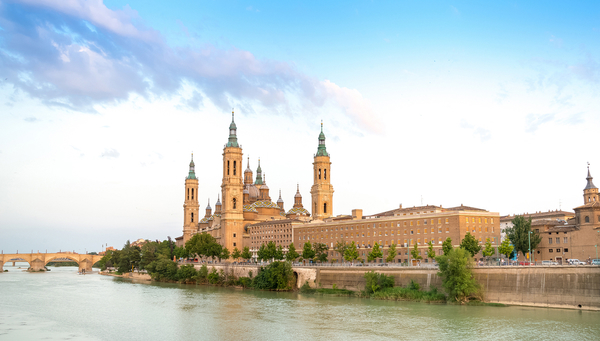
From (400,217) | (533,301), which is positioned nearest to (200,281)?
(400,217)

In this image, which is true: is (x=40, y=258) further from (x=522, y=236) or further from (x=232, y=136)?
(x=522, y=236)

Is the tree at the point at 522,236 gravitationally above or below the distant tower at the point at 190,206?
below

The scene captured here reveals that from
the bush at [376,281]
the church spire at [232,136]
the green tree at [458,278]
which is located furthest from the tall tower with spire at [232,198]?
the green tree at [458,278]

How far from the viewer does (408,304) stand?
64.5 meters

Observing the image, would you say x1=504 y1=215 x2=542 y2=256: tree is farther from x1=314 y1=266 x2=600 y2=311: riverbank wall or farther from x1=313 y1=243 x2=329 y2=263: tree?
x1=313 y1=243 x2=329 y2=263: tree

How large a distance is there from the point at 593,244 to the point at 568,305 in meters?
29.1

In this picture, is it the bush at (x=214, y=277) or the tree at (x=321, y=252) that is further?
the tree at (x=321, y=252)

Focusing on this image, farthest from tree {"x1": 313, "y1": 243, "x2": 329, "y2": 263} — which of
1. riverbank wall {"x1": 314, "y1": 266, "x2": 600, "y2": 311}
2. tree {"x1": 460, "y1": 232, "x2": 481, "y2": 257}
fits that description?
riverbank wall {"x1": 314, "y1": 266, "x2": 600, "y2": 311}

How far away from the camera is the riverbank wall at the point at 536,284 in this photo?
5478cm

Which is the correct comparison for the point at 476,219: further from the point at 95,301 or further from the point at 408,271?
the point at 95,301

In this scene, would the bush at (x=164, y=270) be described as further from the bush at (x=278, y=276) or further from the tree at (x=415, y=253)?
the tree at (x=415, y=253)

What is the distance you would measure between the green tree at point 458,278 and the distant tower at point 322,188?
8233 cm

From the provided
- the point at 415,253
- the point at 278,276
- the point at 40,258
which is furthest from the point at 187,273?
the point at 40,258

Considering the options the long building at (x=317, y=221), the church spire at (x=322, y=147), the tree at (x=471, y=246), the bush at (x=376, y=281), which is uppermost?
the church spire at (x=322, y=147)
